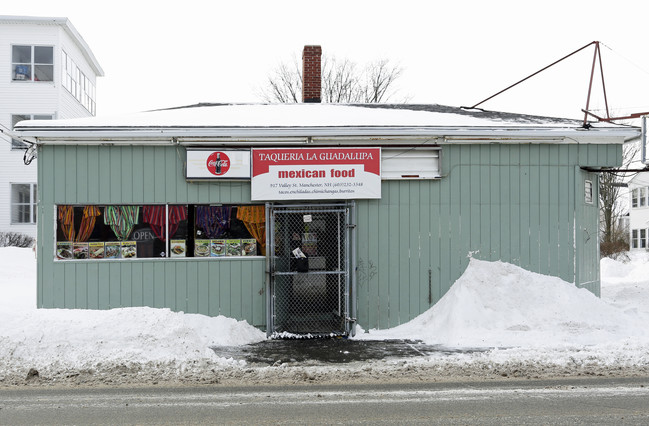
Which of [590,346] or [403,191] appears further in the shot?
[403,191]

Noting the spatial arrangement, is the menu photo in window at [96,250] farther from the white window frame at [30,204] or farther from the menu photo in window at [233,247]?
the white window frame at [30,204]

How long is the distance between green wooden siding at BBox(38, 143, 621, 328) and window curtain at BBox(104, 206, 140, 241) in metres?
0.21

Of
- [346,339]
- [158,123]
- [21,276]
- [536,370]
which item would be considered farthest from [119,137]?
[21,276]

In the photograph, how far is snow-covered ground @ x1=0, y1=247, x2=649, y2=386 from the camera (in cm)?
859

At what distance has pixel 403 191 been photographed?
12.2m

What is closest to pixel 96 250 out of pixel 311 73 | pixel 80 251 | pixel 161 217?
pixel 80 251

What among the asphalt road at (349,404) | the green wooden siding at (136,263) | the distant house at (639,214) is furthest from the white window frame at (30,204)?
the distant house at (639,214)

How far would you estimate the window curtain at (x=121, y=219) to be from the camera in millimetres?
11914

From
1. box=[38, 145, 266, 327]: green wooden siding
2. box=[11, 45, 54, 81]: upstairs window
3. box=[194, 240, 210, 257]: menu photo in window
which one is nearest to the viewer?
box=[38, 145, 266, 327]: green wooden siding

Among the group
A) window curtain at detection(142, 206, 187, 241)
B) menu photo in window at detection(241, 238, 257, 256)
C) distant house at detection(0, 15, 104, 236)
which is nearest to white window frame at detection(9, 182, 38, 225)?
distant house at detection(0, 15, 104, 236)

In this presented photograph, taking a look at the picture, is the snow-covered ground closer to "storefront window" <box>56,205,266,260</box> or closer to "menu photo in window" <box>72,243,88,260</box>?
"storefront window" <box>56,205,266,260</box>

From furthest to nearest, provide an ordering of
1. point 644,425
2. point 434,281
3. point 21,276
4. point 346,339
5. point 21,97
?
point 21,97
point 21,276
point 434,281
point 346,339
point 644,425

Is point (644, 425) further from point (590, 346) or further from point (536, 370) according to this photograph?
point (590, 346)

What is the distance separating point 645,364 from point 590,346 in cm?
119
